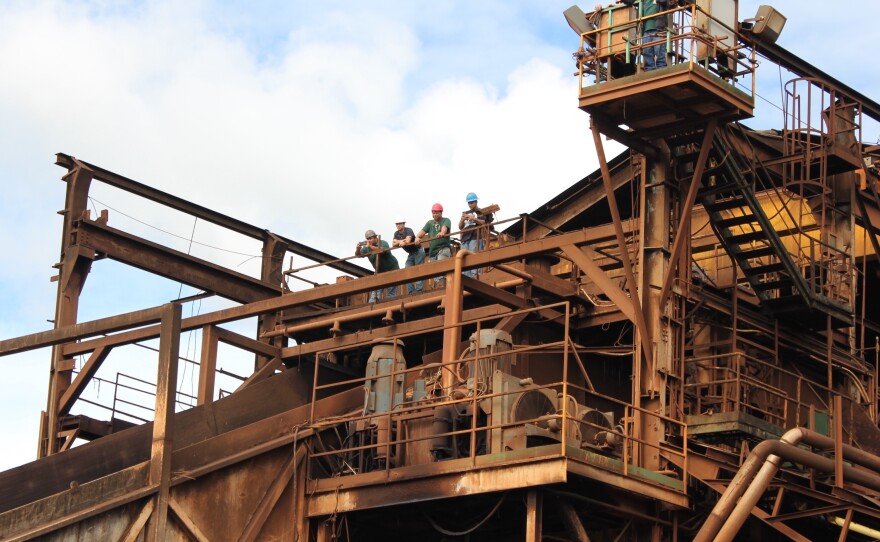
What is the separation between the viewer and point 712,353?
2702cm

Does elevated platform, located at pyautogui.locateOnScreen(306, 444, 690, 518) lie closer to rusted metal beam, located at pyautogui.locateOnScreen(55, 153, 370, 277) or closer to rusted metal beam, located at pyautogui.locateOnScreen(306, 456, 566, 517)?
rusted metal beam, located at pyautogui.locateOnScreen(306, 456, 566, 517)

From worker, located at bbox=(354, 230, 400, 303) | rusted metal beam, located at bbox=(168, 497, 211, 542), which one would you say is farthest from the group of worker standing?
rusted metal beam, located at bbox=(168, 497, 211, 542)

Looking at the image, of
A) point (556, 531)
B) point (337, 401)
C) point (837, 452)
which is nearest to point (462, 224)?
point (337, 401)

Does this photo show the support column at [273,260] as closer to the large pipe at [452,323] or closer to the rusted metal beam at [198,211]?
the rusted metal beam at [198,211]

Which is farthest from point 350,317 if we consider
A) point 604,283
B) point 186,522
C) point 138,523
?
point 138,523

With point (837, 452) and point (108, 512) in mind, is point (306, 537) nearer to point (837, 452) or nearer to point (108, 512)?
point (108, 512)

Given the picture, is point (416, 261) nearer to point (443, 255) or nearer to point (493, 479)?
point (443, 255)

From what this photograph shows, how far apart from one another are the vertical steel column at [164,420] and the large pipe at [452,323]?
3941 millimetres

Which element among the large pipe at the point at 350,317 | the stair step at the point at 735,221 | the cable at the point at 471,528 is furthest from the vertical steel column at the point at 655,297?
the large pipe at the point at 350,317

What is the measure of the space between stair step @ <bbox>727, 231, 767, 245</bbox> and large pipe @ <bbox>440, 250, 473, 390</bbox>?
164 inches

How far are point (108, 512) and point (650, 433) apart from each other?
7.83 metres

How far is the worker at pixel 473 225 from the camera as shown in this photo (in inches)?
1143

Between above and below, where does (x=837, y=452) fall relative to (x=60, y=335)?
below

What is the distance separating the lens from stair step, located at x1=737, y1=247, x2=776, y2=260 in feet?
84.5
